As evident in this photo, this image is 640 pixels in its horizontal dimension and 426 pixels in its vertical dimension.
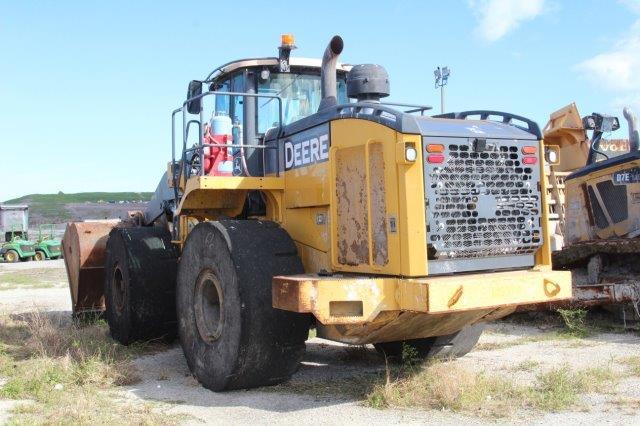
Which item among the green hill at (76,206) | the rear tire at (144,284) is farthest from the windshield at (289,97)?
the green hill at (76,206)

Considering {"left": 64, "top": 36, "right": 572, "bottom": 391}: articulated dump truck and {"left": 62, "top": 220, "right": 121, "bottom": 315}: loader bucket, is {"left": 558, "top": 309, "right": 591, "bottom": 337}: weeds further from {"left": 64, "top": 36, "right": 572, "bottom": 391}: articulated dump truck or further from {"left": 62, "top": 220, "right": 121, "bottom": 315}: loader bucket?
{"left": 62, "top": 220, "right": 121, "bottom": 315}: loader bucket

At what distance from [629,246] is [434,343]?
3.70 metres

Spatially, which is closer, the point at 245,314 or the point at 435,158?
the point at 435,158

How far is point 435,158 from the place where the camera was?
219 inches

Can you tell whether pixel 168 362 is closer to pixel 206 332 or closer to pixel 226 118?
pixel 206 332

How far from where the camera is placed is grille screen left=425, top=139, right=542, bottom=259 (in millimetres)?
5562

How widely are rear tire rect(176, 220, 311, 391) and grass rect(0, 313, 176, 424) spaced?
75cm

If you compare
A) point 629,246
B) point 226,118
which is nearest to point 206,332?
point 226,118

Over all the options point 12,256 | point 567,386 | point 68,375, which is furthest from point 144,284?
point 12,256

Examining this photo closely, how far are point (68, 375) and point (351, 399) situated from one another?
8.63ft

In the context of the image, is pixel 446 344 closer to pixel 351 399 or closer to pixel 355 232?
pixel 351 399

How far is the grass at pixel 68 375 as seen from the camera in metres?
5.43

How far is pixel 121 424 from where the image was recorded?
16.8ft

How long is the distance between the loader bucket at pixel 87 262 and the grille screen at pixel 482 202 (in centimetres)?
582
